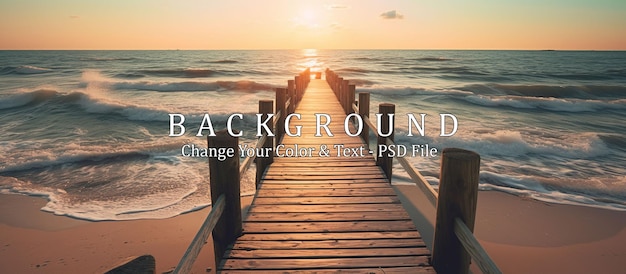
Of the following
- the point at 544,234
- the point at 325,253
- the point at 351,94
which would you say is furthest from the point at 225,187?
the point at 351,94

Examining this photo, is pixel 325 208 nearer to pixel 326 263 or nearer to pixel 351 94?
pixel 326 263

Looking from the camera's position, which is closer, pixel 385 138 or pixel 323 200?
pixel 323 200

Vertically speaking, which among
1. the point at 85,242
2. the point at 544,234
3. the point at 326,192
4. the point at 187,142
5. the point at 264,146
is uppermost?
the point at 264,146

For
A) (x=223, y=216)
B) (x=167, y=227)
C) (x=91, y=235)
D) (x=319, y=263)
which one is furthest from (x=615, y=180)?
(x=91, y=235)

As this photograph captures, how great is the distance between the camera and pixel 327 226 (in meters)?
3.66

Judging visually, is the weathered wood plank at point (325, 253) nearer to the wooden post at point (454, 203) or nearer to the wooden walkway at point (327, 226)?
the wooden walkway at point (327, 226)

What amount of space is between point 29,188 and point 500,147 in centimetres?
1404

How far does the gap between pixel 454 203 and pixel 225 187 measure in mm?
2022

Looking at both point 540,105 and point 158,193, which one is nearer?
point 158,193

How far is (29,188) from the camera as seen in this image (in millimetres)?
7863

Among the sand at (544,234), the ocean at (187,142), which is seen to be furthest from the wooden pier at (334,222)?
the ocean at (187,142)

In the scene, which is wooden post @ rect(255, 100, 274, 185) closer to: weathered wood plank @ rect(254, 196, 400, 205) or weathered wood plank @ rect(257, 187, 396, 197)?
weathered wood plank @ rect(257, 187, 396, 197)

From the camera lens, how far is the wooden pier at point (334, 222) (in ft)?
8.35

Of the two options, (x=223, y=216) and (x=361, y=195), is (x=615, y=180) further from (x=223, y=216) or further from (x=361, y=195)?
(x=223, y=216)
